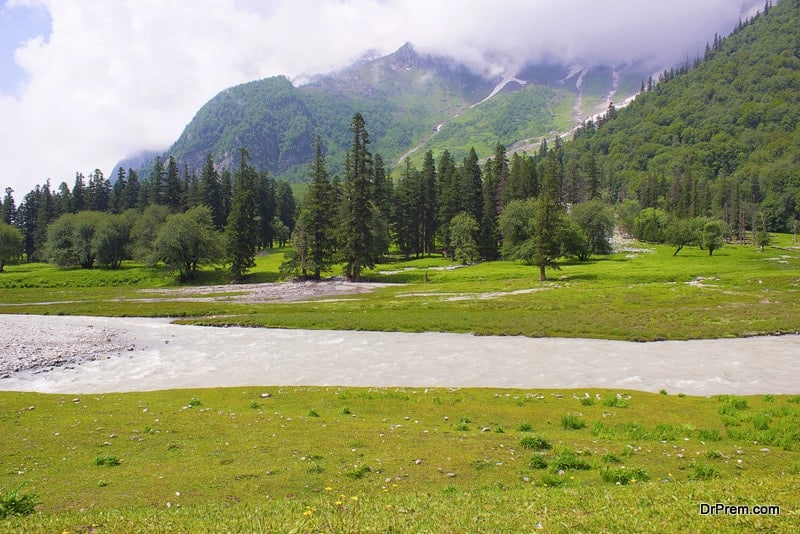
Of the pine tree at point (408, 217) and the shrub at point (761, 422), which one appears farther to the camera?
the pine tree at point (408, 217)

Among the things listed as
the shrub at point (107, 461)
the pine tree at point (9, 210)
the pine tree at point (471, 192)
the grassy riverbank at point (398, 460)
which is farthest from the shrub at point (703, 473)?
the pine tree at point (9, 210)

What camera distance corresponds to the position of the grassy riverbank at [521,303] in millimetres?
43719

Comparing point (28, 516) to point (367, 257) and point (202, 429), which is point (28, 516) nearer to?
point (202, 429)

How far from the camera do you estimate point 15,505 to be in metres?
9.91

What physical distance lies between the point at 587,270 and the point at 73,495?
283 ft

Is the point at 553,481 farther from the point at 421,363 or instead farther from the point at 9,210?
the point at 9,210

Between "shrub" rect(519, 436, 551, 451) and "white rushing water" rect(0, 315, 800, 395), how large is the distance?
11.6 m

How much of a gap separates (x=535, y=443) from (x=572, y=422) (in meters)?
3.93

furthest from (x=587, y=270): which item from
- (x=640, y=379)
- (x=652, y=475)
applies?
(x=652, y=475)

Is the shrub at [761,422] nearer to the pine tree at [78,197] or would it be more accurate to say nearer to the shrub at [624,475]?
the shrub at [624,475]

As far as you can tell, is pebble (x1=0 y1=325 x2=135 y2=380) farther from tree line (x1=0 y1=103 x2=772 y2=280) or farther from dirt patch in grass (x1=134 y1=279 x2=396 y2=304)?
tree line (x1=0 y1=103 x2=772 y2=280)

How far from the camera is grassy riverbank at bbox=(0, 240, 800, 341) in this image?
43.7 metres

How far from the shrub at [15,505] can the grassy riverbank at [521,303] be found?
3639 cm

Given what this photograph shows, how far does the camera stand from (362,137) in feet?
301
